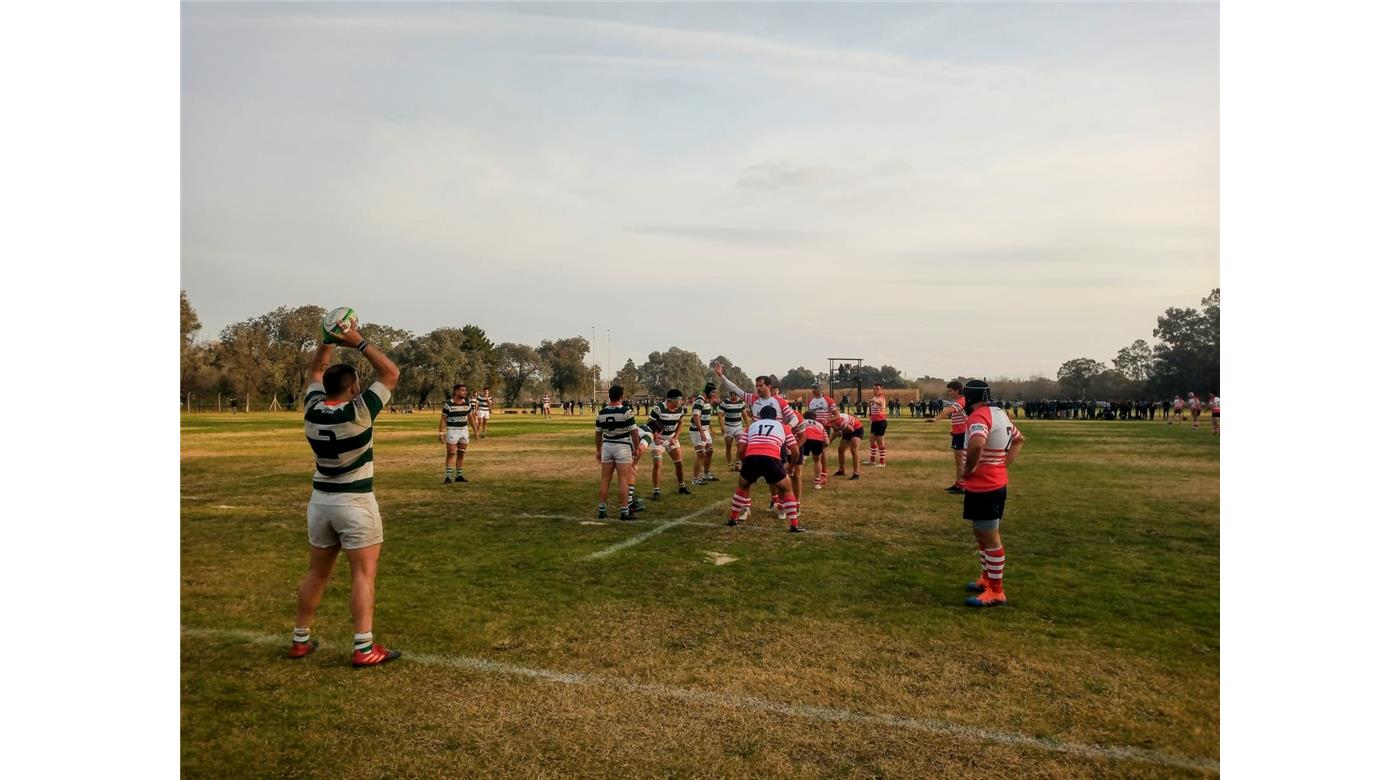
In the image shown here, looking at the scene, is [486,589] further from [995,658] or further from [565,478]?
[565,478]

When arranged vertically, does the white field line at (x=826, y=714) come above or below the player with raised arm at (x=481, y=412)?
below

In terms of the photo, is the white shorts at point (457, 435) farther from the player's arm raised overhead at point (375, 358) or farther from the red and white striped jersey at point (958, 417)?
the player's arm raised overhead at point (375, 358)

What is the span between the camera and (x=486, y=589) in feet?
25.8

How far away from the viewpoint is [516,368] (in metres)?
130

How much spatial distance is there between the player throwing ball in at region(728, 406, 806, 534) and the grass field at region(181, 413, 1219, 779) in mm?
474

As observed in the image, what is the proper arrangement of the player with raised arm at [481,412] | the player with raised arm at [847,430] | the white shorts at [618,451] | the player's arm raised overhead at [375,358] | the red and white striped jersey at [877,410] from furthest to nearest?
the player with raised arm at [481,412] → the red and white striped jersey at [877,410] → the player with raised arm at [847,430] → the white shorts at [618,451] → the player's arm raised overhead at [375,358]

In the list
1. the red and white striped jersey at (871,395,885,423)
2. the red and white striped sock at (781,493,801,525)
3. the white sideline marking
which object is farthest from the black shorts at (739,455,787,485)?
the red and white striped jersey at (871,395,885,423)

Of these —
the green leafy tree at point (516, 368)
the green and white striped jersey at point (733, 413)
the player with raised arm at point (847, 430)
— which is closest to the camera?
the player with raised arm at point (847, 430)

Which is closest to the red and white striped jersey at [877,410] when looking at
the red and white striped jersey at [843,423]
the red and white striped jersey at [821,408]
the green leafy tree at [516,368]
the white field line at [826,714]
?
the red and white striped jersey at [843,423]

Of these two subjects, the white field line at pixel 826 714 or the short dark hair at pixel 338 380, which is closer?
the white field line at pixel 826 714

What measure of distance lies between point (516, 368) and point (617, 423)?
4813 inches

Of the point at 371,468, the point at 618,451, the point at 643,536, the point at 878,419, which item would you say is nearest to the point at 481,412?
the point at 878,419

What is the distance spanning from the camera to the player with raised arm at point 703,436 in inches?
674

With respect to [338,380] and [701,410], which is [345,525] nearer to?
[338,380]
